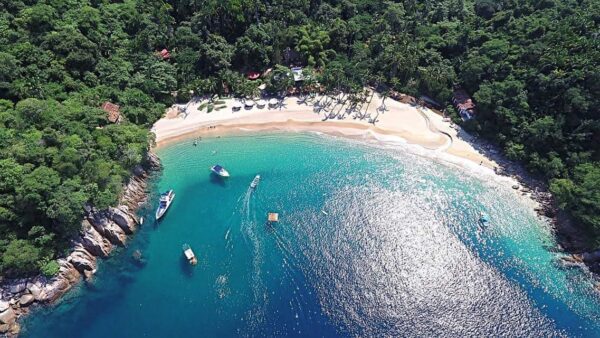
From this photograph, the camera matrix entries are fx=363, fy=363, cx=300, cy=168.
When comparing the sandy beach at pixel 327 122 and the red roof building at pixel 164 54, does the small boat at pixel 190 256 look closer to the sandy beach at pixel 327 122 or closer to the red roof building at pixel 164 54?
the sandy beach at pixel 327 122

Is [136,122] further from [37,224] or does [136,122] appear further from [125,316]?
[125,316]

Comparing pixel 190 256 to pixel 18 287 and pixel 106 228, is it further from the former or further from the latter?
pixel 18 287

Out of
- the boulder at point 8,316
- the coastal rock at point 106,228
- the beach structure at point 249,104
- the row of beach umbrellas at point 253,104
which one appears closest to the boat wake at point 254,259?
the coastal rock at point 106,228

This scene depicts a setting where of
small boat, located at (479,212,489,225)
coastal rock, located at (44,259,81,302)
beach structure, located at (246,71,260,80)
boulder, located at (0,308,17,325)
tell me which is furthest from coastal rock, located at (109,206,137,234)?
small boat, located at (479,212,489,225)

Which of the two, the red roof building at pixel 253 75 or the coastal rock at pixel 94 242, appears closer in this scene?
the coastal rock at pixel 94 242

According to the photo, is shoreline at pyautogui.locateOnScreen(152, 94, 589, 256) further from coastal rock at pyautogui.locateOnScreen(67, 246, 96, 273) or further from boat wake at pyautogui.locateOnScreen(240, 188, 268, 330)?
coastal rock at pyautogui.locateOnScreen(67, 246, 96, 273)

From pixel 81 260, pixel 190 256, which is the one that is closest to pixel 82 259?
pixel 81 260

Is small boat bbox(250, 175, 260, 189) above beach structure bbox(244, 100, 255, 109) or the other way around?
the other way around
